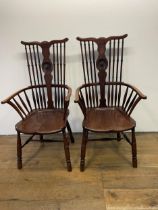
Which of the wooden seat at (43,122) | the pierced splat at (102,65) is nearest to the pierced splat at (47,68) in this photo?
the wooden seat at (43,122)

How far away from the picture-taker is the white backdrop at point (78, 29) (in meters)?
2.52

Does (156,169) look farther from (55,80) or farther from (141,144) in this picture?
(55,80)

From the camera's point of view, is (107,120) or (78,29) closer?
(107,120)

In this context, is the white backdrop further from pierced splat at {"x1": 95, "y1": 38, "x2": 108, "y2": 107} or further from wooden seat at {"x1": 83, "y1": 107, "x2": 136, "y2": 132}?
wooden seat at {"x1": 83, "y1": 107, "x2": 136, "y2": 132}

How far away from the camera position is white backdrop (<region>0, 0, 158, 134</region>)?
8.27 feet

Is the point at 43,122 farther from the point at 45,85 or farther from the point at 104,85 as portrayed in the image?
the point at 104,85

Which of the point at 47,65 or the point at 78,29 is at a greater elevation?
the point at 78,29

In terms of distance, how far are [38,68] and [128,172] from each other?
1351 millimetres

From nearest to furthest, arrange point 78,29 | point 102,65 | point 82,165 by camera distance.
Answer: point 82,165 < point 102,65 < point 78,29

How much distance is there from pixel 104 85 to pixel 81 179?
923 mm

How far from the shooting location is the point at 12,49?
2672 millimetres

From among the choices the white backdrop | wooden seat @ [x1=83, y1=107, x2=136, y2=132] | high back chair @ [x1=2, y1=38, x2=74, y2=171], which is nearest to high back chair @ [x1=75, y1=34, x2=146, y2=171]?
wooden seat @ [x1=83, y1=107, x2=136, y2=132]

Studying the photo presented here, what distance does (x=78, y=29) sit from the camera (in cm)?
258

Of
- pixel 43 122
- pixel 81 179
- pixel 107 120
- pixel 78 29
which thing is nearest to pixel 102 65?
pixel 78 29
